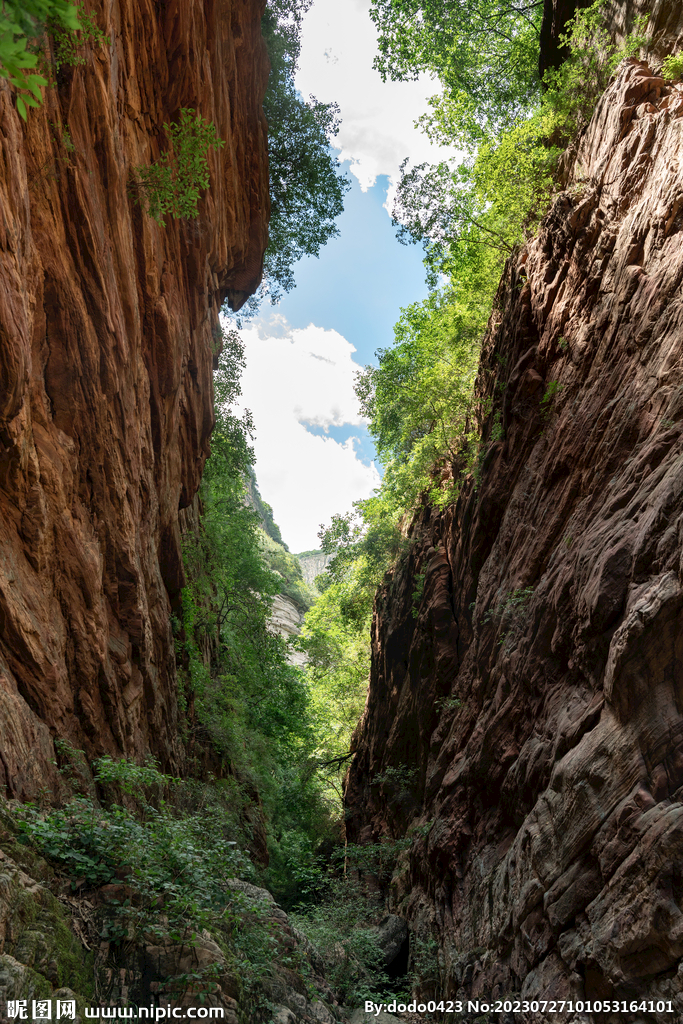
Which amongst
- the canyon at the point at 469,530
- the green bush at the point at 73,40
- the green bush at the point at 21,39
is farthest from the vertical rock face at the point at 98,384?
the green bush at the point at 21,39

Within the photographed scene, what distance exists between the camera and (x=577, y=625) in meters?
7.78

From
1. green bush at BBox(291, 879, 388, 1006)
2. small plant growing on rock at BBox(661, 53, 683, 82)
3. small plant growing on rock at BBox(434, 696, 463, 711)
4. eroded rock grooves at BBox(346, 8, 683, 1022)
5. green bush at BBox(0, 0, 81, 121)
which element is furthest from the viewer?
small plant growing on rock at BBox(434, 696, 463, 711)

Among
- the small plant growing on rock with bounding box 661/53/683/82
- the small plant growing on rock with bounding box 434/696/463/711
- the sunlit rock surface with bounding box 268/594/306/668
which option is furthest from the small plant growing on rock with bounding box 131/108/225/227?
the sunlit rock surface with bounding box 268/594/306/668

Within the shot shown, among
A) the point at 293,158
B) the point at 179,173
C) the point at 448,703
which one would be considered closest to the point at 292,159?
the point at 293,158

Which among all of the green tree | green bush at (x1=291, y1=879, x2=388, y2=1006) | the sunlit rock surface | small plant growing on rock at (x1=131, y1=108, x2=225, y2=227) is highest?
the sunlit rock surface

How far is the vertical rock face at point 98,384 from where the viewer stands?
6527 millimetres

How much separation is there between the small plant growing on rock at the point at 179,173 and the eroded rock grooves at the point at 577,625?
720 centimetres

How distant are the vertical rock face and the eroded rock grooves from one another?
20.9 feet

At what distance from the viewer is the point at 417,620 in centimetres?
→ 1788

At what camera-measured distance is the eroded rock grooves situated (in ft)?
19.4

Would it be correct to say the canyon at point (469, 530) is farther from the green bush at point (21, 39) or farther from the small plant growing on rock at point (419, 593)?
the green bush at point (21, 39)

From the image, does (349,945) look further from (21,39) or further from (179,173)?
(179,173)

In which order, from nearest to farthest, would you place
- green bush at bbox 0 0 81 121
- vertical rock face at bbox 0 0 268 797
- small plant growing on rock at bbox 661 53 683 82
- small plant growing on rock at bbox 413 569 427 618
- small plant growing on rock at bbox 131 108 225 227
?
green bush at bbox 0 0 81 121 < vertical rock face at bbox 0 0 268 797 < small plant growing on rock at bbox 661 53 683 82 < small plant growing on rock at bbox 131 108 225 227 < small plant growing on rock at bbox 413 569 427 618

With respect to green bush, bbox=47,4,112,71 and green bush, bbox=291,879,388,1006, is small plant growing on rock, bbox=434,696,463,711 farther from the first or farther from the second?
green bush, bbox=47,4,112,71
